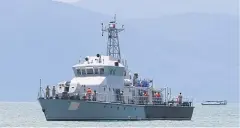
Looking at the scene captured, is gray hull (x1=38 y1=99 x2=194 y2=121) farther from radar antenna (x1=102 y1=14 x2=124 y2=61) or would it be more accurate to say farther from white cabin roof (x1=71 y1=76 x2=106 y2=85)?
radar antenna (x1=102 y1=14 x2=124 y2=61)

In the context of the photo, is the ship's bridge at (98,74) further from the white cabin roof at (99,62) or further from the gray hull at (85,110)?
the gray hull at (85,110)

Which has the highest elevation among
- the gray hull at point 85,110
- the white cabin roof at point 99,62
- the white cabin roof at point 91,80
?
the white cabin roof at point 99,62

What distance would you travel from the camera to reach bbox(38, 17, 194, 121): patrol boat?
71.7 m

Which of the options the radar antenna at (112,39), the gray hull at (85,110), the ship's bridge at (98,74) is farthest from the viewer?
the radar antenna at (112,39)

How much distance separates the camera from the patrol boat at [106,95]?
71.7 metres

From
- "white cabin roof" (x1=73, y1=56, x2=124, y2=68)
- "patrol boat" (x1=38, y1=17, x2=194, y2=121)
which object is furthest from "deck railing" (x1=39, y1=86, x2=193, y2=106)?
"white cabin roof" (x1=73, y1=56, x2=124, y2=68)

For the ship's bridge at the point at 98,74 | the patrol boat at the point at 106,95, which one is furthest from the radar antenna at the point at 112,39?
the ship's bridge at the point at 98,74

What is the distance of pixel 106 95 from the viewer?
73.5 metres

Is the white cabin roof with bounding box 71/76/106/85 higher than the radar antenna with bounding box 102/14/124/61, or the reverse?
the radar antenna with bounding box 102/14/124/61

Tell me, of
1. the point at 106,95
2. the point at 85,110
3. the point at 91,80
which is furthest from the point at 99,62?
the point at 85,110

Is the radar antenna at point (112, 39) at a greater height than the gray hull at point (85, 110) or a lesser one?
greater

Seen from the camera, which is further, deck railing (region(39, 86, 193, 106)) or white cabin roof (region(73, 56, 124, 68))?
white cabin roof (region(73, 56, 124, 68))

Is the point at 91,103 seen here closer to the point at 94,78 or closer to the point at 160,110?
the point at 94,78

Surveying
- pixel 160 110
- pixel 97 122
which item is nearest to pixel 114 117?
pixel 97 122
